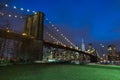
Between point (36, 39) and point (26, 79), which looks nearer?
point (26, 79)

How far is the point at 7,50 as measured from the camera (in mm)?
59719

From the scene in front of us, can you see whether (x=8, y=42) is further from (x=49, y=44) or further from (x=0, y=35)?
(x=49, y=44)

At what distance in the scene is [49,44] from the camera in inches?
2714

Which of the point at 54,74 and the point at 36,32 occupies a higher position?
the point at 36,32

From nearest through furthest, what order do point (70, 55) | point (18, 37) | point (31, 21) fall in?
point (18, 37)
point (31, 21)
point (70, 55)

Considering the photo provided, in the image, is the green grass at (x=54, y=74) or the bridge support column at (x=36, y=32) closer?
the green grass at (x=54, y=74)

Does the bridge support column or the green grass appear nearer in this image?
the green grass

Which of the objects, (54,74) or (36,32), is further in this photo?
(36,32)

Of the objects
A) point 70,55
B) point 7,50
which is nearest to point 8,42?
point 7,50

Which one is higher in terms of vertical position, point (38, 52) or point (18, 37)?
point (18, 37)

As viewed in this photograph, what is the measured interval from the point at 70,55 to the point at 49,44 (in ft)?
277

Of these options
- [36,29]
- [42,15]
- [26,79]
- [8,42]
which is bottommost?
[26,79]

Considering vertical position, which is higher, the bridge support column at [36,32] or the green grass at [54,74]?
the bridge support column at [36,32]

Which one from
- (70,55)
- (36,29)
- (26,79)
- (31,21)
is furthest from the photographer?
(70,55)
